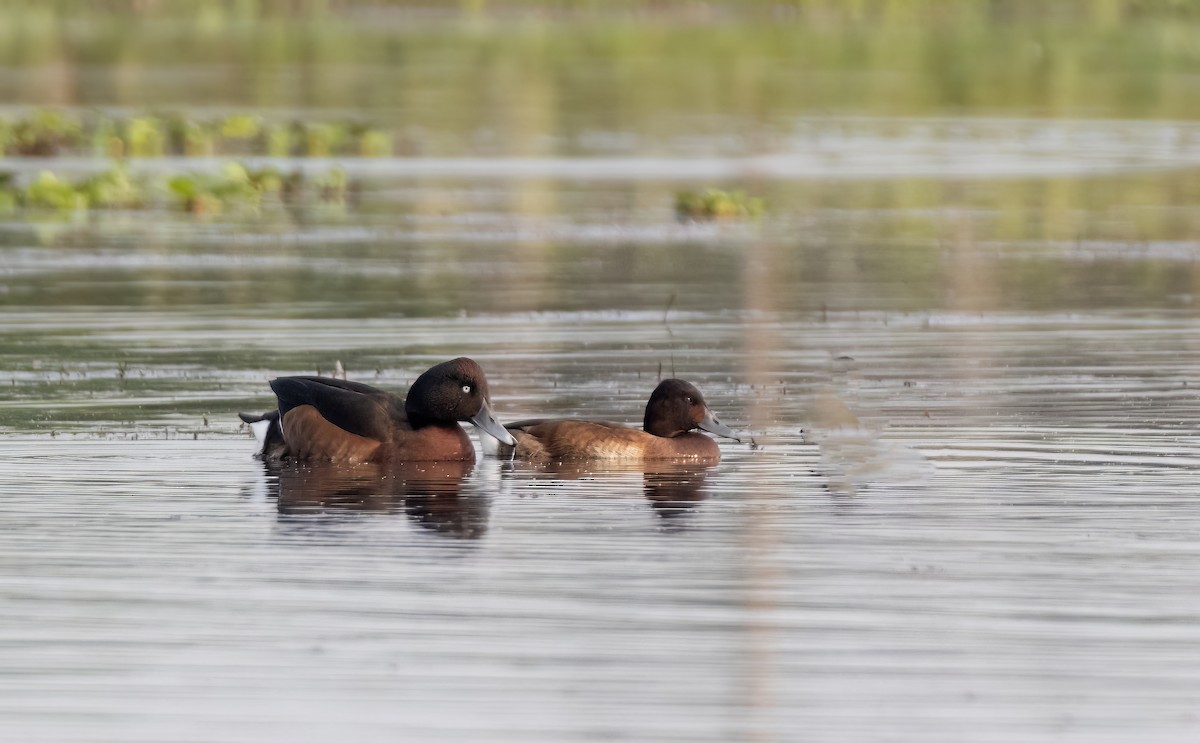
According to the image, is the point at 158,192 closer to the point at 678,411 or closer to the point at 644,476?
the point at 678,411

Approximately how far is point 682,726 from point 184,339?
451 inches

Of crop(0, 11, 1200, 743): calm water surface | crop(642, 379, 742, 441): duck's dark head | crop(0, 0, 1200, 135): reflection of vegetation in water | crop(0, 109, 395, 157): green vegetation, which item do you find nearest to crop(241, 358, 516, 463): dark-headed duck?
crop(0, 11, 1200, 743): calm water surface

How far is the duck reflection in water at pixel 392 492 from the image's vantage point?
38.1 feet

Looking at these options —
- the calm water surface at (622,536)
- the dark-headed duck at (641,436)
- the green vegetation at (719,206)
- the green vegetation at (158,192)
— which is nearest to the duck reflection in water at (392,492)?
the calm water surface at (622,536)

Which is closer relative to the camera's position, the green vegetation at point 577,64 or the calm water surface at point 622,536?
the calm water surface at point 622,536

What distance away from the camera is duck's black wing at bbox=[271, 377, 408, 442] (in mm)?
13078

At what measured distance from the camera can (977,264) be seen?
25.2 m

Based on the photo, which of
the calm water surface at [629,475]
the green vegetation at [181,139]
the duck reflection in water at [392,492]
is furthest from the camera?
the green vegetation at [181,139]

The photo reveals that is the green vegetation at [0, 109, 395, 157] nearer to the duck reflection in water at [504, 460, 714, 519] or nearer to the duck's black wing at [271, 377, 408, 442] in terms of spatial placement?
the duck's black wing at [271, 377, 408, 442]

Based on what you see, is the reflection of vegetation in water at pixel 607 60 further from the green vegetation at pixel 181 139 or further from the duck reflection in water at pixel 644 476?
the duck reflection in water at pixel 644 476

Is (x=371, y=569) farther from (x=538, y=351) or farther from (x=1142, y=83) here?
(x=1142, y=83)

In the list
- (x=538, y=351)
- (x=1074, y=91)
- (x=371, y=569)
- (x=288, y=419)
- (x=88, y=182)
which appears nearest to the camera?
(x=371, y=569)

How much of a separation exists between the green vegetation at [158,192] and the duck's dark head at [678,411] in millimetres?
17593

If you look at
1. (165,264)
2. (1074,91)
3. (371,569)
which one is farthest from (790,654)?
(1074,91)
